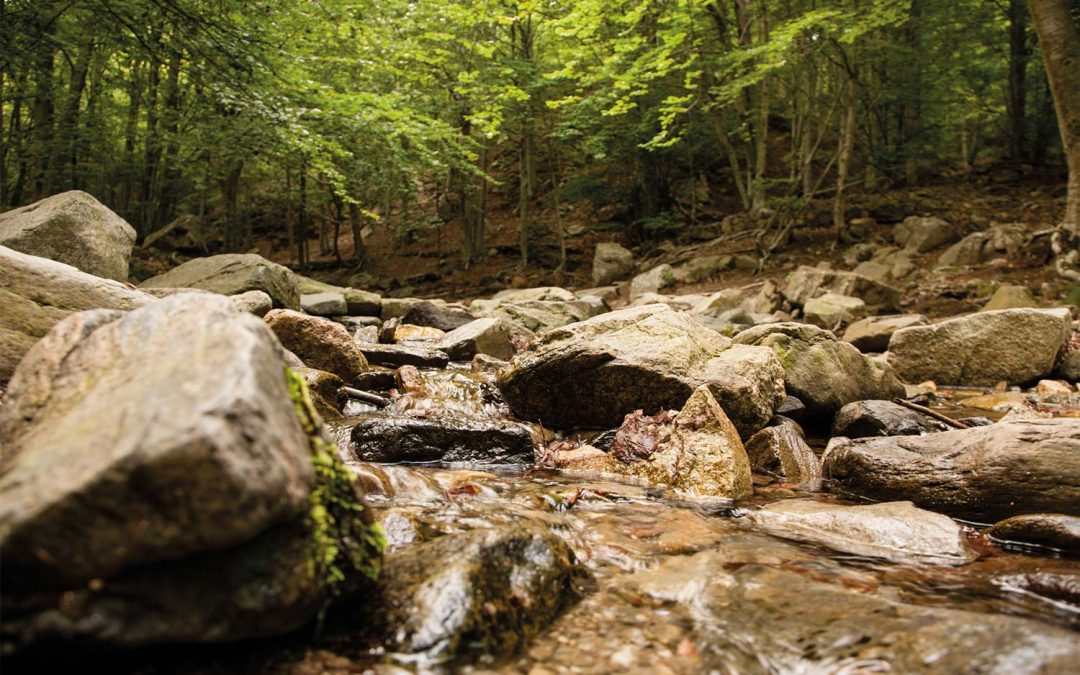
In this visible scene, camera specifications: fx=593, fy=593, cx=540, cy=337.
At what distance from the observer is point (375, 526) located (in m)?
2.12

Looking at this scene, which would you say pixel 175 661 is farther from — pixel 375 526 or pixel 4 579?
pixel 375 526

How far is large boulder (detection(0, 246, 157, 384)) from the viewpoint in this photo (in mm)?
3879

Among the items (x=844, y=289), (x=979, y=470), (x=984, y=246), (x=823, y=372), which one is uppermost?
(x=984, y=246)

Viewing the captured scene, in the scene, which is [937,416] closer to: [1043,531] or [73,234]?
[1043,531]

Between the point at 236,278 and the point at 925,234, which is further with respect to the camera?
the point at 925,234

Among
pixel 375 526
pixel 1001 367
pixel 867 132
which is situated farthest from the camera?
pixel 867 132

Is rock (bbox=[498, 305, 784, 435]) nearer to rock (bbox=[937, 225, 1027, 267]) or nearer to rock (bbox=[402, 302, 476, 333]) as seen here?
rock (bbox=[402, 302, 476, 333])

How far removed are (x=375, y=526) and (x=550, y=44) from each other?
67.9 ft

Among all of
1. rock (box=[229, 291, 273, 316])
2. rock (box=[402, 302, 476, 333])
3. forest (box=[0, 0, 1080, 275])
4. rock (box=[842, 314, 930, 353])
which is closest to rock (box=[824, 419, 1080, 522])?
rock (box=[842, 314, 930, 353])

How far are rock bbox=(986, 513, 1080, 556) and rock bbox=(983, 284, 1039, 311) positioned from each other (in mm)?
8218

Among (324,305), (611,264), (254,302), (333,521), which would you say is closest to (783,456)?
(333,521)

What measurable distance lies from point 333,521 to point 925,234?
17.0m

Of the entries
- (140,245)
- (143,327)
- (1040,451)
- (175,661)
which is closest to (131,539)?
(175,661)

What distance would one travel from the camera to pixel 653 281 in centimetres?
1722
